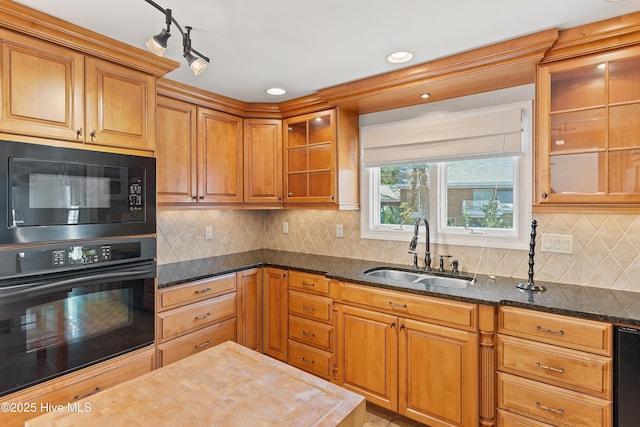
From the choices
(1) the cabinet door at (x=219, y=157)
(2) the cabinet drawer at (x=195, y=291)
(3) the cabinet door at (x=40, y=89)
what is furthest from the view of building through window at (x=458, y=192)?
(3) the cabinet door at (x=40, y=89)

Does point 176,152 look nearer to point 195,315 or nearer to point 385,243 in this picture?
point 195,315

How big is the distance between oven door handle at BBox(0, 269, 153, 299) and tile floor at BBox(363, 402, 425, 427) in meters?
1.75

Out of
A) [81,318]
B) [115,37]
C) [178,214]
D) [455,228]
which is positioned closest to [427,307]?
[455,228]

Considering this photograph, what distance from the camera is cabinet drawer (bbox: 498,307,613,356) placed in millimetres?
1626

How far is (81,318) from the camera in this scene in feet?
6.07

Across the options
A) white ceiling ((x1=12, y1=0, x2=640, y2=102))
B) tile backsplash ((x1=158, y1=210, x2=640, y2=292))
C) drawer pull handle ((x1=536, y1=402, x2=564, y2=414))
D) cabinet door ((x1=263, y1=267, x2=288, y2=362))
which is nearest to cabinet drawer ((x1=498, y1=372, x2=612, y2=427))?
drawer pull handle ((x1=536, y1=402, x2=564, y2=414))

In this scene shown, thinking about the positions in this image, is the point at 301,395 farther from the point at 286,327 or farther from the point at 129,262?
the point at 286,327

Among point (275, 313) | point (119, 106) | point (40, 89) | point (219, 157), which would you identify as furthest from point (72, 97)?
point (275, 313)

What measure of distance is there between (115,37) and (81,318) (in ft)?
5.09

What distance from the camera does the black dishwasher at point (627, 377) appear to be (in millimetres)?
1543

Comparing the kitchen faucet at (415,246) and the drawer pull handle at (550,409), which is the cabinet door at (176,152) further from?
the drawer pull handle at (550,409)

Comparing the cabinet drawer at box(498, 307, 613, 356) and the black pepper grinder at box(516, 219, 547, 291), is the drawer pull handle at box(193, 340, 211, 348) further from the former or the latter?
the black pepper grinder at box(516, 219, 547, 291)

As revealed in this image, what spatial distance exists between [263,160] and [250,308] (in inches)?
53.1

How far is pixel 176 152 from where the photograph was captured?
265 cm
